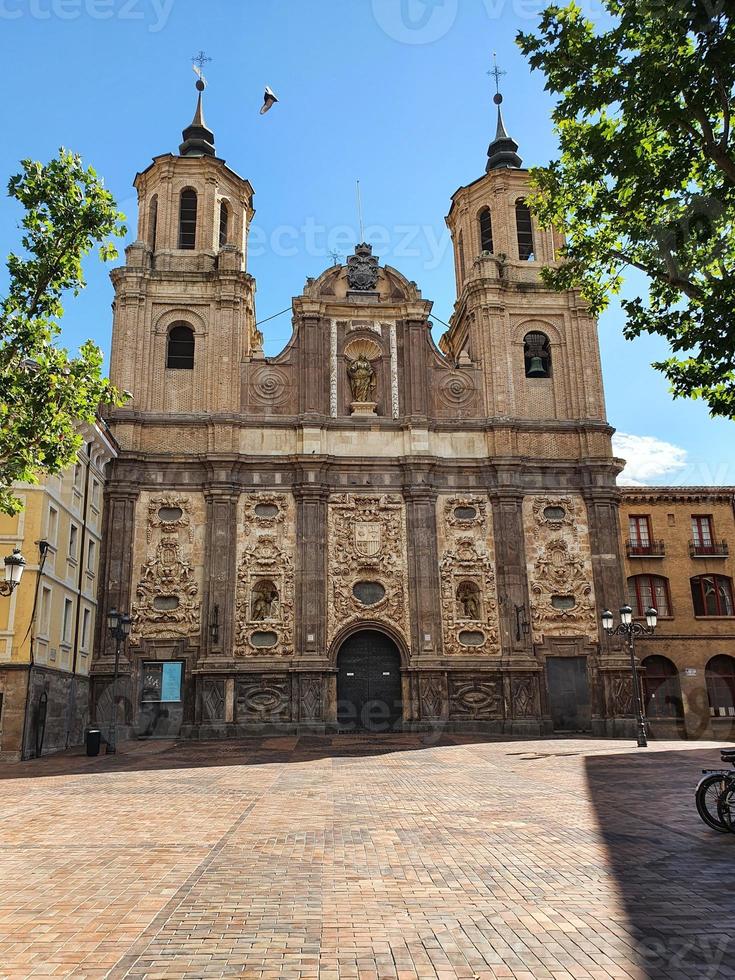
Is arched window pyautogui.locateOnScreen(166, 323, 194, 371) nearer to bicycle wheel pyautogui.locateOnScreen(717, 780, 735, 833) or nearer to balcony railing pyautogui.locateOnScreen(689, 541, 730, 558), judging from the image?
balcony railing pyautogui.locateOnScreen(689, 541, 730, 558)

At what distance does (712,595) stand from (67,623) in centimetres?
2973

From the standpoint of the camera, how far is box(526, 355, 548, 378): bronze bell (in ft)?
125

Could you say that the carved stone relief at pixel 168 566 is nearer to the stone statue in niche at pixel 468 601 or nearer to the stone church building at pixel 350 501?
the stone church building at pixel 350 501

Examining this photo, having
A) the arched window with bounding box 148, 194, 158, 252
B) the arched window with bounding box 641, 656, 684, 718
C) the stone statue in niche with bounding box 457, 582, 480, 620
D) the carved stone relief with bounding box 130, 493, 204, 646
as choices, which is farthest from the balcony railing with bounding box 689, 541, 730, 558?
the arched window with bounding box 148, 194, 158, 252

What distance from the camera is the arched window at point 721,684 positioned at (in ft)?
129

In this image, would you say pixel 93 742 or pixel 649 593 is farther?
pixel 649 593

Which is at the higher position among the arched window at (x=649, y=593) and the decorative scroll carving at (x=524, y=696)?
the arched window at (x=649, y=593)

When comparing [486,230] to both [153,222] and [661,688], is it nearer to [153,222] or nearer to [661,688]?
[153,222]

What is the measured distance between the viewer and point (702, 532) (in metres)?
41.7

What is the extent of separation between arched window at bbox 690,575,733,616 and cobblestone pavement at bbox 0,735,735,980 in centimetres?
2540

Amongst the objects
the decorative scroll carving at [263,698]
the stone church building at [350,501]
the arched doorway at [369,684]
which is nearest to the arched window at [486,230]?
the stone church building at [350,501]

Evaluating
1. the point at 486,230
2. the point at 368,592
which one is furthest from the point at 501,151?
the point at 368,592

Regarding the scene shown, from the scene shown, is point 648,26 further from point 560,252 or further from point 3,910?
point 3,910

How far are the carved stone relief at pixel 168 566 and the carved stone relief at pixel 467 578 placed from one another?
1010 cm
